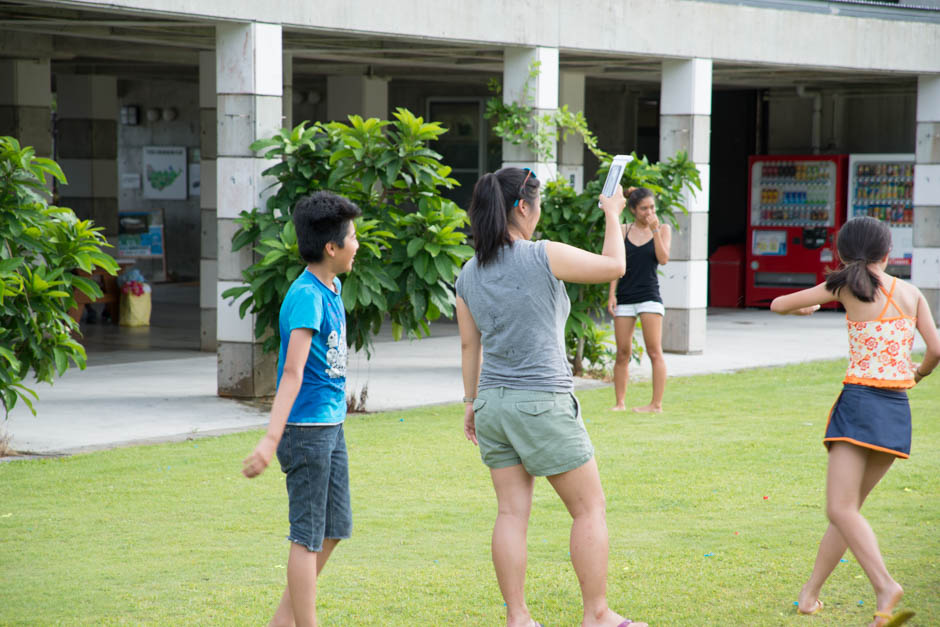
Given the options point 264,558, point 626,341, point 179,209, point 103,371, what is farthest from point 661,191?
point 179,209

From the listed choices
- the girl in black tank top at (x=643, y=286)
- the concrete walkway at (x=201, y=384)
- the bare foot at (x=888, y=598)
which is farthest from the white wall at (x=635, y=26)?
the bare foot at (x=888, y=598)

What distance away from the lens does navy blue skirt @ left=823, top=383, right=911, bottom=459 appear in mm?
4586

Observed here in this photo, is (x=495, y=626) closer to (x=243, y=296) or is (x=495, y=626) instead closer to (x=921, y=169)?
(x=243, y=296)

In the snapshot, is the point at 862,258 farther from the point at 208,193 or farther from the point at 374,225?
the point at 208,193

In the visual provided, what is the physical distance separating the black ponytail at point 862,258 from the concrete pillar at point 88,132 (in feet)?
48.4

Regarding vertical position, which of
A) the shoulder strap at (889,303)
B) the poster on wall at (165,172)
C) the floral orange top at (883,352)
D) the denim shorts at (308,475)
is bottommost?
the denim shorts at (308,475)

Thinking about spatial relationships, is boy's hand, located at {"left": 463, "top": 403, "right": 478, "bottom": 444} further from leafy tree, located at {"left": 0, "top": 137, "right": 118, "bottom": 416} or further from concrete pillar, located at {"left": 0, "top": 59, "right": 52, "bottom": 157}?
concrete pillar, located at {"left": 0, "top": 59, "right": 52, "bottom": 157}

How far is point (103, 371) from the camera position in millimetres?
11938

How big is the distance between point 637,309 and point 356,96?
27.6 ft

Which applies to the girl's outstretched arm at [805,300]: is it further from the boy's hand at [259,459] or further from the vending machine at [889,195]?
the vending machine at [889,195]

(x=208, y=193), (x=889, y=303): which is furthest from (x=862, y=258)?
(x=208, y=193)

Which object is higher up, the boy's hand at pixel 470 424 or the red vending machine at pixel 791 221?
the red vending machine at pixel 791 221

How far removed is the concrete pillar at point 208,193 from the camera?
43.8ft

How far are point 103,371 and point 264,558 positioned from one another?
22.3ft
